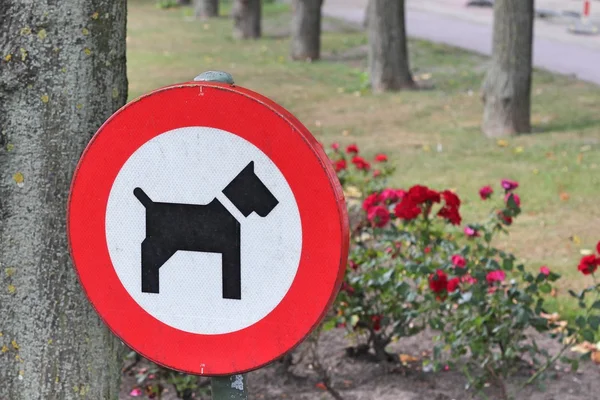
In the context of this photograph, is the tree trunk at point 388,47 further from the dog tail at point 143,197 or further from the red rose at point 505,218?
the dog tail at point 143,197

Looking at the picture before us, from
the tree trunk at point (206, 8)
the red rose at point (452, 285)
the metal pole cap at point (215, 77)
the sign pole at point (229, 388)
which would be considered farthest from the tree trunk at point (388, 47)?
the tree trunk at point (206, 8)

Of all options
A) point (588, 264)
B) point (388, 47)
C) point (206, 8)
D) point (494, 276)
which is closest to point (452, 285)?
point (494, 276)

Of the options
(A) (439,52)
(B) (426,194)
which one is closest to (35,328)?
(B) (426,194)

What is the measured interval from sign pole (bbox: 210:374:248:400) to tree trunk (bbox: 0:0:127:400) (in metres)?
0.60

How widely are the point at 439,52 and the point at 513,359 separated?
14.2m

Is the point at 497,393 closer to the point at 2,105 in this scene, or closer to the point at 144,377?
the point at 144,377

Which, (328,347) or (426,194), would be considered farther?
(328,347)

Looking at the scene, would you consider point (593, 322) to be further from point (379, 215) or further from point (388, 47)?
point (388, 47)

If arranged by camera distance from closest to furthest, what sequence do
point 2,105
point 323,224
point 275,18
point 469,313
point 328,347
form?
point 323,224
point 2,105
point 469,313
point 328,347
point 275,18

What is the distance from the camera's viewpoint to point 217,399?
2164 millimetres

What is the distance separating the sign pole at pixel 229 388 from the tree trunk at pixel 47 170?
1.96 ft

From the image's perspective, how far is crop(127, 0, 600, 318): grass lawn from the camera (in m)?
7.59

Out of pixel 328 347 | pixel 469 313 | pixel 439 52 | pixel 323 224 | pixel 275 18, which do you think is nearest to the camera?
pixel 323 224

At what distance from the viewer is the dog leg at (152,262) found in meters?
2.15
